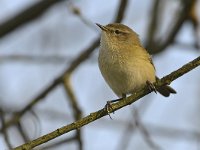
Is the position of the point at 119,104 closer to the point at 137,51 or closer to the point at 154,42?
the point at 137,51

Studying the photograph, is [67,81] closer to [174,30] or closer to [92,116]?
[174,30]

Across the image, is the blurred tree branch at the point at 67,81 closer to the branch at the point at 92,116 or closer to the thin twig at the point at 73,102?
the thin twig at the point at 73,102

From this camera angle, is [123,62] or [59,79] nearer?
[123,62]

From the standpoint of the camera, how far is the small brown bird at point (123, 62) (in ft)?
16.9

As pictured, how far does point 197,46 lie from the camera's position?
6070mm

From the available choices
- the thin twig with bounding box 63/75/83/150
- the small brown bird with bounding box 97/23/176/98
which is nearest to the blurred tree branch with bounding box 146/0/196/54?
the small brown bird with bounding box 97/23/176/98

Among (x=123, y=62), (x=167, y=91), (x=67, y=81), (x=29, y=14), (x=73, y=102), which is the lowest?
(x=167, y=91)

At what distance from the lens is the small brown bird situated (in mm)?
5152

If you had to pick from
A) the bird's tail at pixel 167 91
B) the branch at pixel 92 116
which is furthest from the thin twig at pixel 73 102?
the branch at pixel 92 116

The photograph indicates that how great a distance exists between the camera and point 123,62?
521cm

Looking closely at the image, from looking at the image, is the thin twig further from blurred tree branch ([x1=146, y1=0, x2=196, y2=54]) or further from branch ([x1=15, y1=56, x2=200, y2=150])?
branch ([x1=15, y1=56, x2=200, y2=150])

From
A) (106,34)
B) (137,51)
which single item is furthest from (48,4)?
(137,51)

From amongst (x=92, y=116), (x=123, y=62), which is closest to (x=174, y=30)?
(x=123, y=62)

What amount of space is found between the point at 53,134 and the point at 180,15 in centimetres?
338
